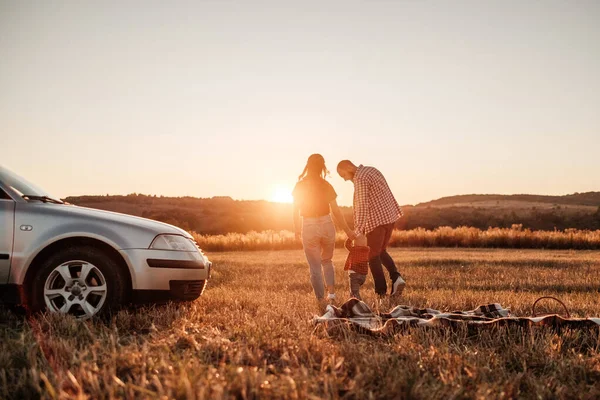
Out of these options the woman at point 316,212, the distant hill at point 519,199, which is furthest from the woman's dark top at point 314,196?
the distant hill at point 519,199

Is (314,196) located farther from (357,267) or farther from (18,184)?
(18,184)

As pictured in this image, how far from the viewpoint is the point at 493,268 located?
14305mm

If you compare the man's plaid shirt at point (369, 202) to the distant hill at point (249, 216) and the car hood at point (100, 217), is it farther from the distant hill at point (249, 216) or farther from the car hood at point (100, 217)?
the distant hill at point (249, 216)

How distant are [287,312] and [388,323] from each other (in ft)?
4.75

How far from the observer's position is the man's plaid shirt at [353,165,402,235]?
793cm

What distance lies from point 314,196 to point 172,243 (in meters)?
2.34

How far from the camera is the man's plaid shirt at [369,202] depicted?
312 inches

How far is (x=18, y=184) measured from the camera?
5.98 metres

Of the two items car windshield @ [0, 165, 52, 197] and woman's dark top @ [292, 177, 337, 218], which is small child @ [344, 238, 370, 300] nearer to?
woman's dark top @ [292, 177, 337, 218]

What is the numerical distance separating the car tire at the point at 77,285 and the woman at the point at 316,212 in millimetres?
2891

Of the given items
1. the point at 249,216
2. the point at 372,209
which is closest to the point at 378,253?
the point at 372,209

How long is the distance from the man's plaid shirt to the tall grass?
19504 mm

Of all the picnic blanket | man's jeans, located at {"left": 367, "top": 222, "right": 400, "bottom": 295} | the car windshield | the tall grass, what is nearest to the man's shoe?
man's jeans, located at {"left": 367, "top": 222, "right": 400, "bottom": 295}

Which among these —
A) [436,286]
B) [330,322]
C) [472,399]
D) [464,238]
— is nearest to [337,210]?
[330,322]
